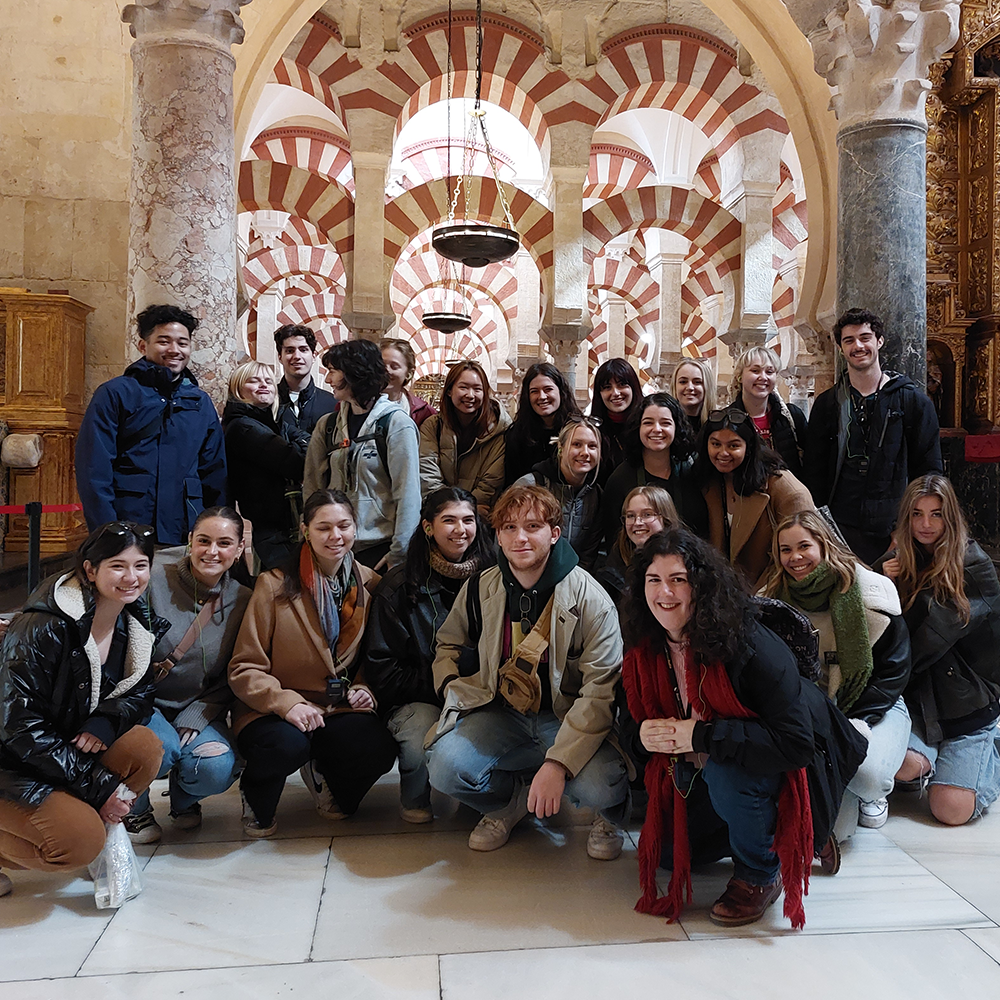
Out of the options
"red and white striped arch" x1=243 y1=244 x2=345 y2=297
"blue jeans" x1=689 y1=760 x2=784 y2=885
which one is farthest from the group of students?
"red and white striped arch" x1=243 y1=244 x2=345 y2=297

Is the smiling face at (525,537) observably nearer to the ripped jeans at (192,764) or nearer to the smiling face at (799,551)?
the smiling face at (799,551)

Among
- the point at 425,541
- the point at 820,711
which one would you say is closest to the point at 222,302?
the point at 425,541

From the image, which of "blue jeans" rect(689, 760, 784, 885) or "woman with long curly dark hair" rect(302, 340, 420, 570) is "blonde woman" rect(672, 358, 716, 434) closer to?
"woman with long curly dark hair" rect(302, 340, 420, 570)

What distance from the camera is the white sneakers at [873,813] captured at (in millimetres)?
3039

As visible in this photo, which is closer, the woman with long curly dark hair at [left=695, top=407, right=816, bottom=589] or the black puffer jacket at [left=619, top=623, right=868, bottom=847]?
the black puffer jacket at [left=619, top=623, right=868, bottom=847]

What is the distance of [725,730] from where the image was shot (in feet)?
7.68

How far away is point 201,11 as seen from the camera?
436 centimetres

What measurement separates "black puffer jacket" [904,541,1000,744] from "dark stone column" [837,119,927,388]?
6.54 ft

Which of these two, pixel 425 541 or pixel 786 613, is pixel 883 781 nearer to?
pixel 786 613

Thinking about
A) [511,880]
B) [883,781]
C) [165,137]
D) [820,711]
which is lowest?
[511,880]

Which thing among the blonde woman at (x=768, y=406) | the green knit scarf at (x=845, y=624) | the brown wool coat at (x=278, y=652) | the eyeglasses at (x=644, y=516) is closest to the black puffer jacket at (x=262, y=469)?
the brown wool coat at (x=278, y=652)

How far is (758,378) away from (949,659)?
131 centimetres

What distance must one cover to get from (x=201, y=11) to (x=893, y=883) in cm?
460

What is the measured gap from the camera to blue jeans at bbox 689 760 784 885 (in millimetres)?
2385
